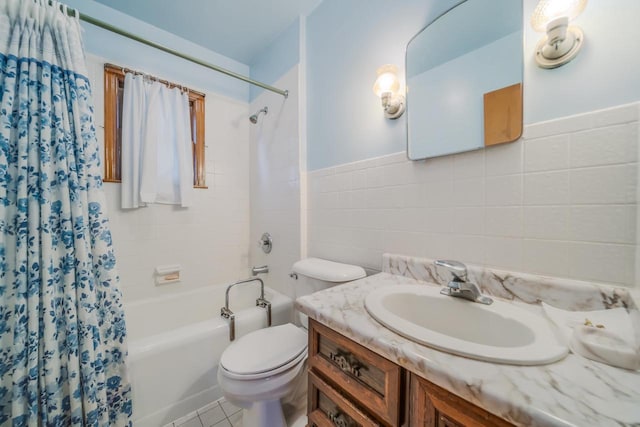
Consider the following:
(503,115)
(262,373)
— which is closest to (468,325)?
(503,115)

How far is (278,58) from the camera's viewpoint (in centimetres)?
178

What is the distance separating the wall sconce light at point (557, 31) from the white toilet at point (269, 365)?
100cm

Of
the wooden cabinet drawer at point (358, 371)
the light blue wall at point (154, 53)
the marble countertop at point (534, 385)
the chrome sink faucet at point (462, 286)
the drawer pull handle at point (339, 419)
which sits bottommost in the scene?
the drawer pull handle at point (339, 419)

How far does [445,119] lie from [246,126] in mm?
1790

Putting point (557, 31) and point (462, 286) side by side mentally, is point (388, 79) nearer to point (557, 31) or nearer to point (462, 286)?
point (557, 31)

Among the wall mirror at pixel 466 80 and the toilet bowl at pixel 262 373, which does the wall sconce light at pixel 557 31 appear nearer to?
the wall mirror at pixel 466 80

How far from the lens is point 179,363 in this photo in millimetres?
1214

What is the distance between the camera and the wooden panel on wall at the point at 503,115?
0.73m

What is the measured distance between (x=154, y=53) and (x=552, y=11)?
227 cm

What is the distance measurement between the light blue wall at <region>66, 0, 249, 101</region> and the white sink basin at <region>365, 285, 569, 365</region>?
7.04ft

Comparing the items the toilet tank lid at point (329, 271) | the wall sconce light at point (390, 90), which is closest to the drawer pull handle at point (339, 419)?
the toilet tank lid at point (329, 271)

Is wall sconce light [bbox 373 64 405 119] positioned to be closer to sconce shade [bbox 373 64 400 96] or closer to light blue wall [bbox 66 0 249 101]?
sconce shade [bbox 373 64 400 96]

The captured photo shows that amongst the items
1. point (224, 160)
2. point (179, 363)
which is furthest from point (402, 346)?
point (224, 160)

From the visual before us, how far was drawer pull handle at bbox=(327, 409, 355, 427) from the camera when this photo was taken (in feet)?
2.08
